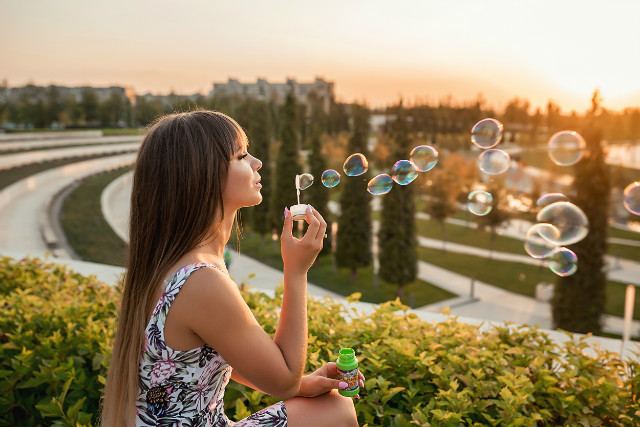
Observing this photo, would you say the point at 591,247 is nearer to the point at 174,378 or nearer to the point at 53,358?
the point at 53,358

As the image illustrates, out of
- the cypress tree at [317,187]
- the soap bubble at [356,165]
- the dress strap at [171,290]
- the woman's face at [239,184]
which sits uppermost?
the woman's face at [239,184]

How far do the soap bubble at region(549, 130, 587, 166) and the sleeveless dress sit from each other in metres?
4.41

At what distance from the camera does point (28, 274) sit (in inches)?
167

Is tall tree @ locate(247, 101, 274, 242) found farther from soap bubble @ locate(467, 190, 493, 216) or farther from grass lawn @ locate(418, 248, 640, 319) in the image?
soap bubble @ locate(467, 190, 493, 216)

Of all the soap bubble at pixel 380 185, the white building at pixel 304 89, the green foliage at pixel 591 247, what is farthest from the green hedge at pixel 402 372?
the white building at pixel 304 89

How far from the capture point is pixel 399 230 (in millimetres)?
14352

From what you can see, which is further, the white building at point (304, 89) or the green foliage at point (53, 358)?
the white building at point (304, 89)

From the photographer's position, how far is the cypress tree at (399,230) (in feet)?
47.0

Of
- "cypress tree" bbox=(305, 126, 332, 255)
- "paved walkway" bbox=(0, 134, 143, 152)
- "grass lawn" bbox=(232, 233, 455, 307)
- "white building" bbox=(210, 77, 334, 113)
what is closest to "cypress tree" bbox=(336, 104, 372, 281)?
"grass lawn" bbox=(232, 233, 455, 307)

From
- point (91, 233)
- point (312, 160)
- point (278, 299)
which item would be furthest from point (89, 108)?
point (278, 299)

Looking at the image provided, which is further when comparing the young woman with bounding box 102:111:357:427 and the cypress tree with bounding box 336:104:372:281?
the cypress tree with bounding box 336:104:372:281

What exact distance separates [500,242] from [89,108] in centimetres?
2386

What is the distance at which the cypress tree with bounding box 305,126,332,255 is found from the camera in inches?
653

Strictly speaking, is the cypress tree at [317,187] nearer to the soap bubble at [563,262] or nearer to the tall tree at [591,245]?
the tall tree at [591,245]
